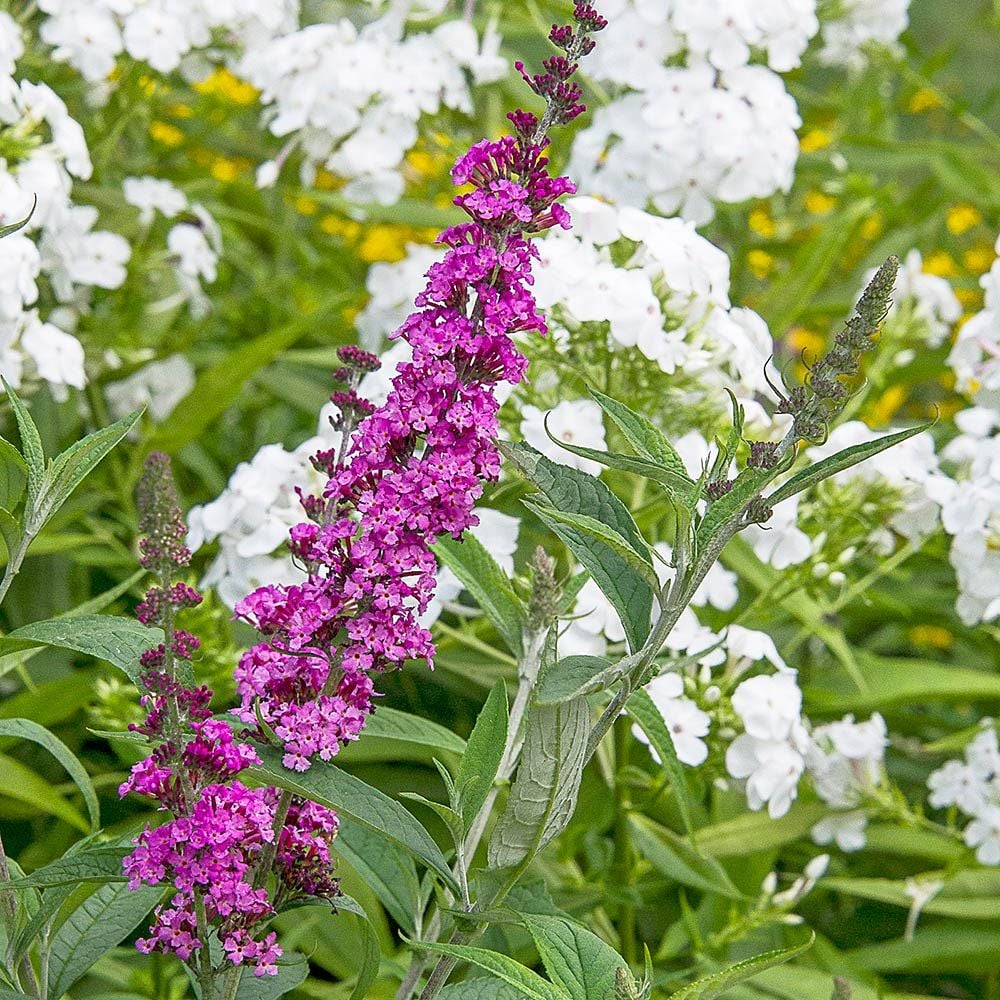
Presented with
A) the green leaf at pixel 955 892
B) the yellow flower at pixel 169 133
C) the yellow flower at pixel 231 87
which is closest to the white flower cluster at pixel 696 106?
the green leaf at pixel 955 892

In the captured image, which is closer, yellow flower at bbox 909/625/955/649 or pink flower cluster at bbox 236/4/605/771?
pink flower cluster at bbox 236/4/605/771

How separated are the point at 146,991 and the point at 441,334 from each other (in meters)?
0.97

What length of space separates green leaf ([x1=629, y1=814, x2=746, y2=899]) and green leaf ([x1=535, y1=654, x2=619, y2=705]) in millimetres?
692

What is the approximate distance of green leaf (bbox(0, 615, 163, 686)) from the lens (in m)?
0.79

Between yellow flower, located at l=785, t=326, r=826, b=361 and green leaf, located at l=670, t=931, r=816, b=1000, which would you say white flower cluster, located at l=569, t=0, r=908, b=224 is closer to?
yellow flower, located at l=785, t=326, r=826, b=361

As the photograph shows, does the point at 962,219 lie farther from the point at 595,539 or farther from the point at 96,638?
the point at 96,638

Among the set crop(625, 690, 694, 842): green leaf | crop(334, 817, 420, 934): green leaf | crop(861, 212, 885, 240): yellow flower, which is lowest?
crop(334, 817, 420, 934): green leaf

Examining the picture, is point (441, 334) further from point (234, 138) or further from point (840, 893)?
point (234, 138)

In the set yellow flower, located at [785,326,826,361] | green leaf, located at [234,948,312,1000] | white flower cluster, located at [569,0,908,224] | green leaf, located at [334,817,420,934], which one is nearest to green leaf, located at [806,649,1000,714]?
white flower cluster, located at [569,0,908,224]

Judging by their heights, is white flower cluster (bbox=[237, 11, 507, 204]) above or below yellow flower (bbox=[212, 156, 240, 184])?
above

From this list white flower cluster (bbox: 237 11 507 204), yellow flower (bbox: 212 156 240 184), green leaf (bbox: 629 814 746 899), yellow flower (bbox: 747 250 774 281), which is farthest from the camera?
yellow flower (bbox: 212 156 240 184)

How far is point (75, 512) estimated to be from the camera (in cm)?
172

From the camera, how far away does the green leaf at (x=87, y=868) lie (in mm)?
760

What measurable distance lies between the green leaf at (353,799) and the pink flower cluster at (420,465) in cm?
1
